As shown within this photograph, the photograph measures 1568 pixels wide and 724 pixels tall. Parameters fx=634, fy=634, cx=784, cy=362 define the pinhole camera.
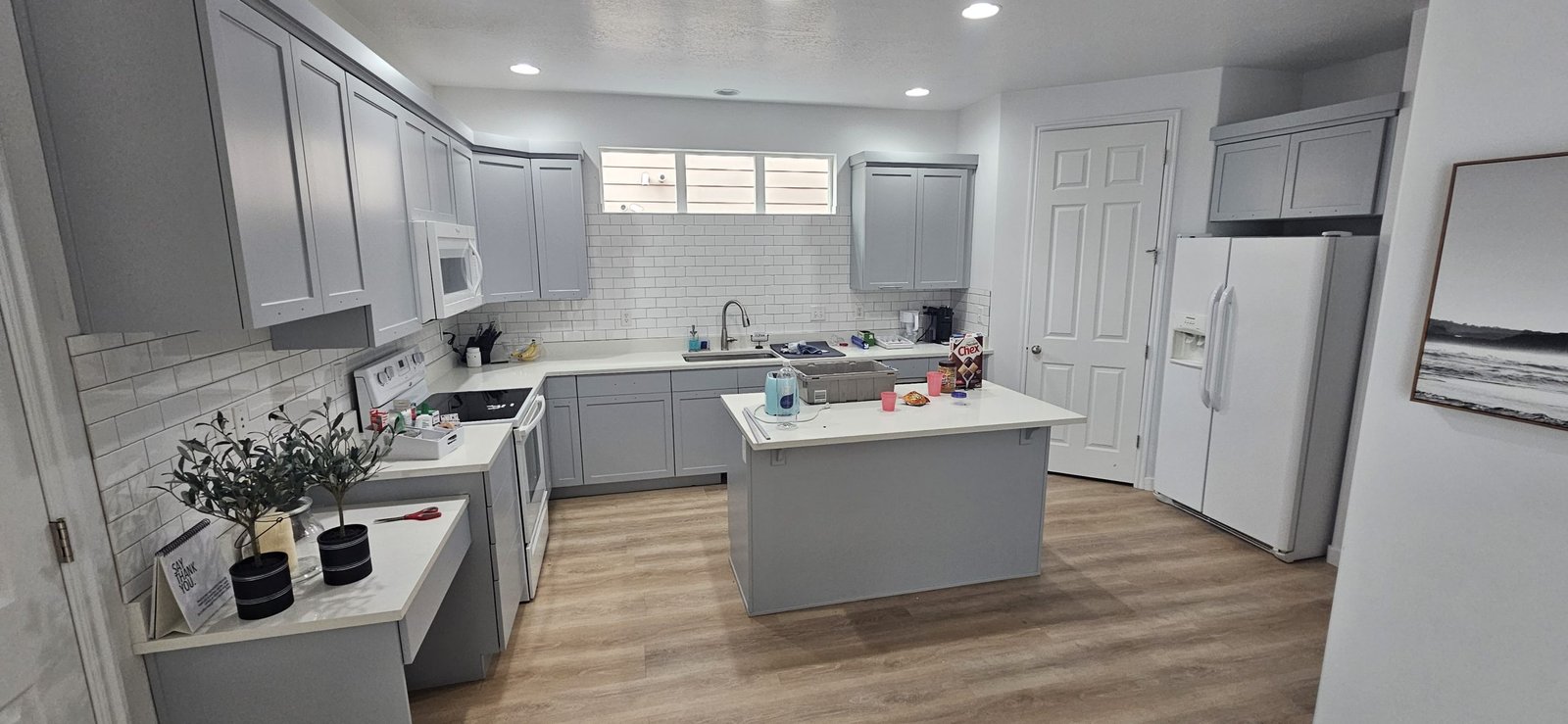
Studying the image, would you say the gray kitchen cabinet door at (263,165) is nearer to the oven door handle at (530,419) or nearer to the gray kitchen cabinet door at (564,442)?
the oven door handle at (530,419)

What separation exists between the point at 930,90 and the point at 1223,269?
2075mm

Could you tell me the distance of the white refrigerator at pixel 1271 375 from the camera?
3.05 metres

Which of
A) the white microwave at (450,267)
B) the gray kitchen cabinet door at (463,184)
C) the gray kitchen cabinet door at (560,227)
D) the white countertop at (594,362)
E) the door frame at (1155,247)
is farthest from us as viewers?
the gray kitchen cabinet door at (560,227)

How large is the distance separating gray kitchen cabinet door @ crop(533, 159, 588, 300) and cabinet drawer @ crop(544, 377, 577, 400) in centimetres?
56

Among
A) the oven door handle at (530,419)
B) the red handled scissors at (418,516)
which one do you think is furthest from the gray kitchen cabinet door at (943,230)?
the red handled scissors at (418,516)

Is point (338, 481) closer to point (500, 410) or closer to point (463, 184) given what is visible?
point (500, 410)

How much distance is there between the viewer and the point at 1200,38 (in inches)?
125

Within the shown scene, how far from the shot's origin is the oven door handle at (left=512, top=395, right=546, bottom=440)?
9.05ft

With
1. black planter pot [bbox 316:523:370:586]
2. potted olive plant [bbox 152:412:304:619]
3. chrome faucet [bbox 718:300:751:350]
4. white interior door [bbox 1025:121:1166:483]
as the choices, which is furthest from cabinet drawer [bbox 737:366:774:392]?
potted olive plant [bbox 152:412:304:619]

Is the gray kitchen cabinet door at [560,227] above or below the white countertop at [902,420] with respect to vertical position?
above

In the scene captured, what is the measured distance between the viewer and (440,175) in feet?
9.39

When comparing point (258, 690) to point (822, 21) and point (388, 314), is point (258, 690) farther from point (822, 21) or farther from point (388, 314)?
point (822, 21)

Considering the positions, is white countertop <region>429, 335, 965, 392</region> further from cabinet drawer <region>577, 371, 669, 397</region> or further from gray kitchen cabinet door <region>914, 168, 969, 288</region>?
gray kitchen cabinet door <region>914, 168, 969, 288</region>

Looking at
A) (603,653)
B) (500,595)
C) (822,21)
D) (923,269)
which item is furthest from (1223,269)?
(500,595)
